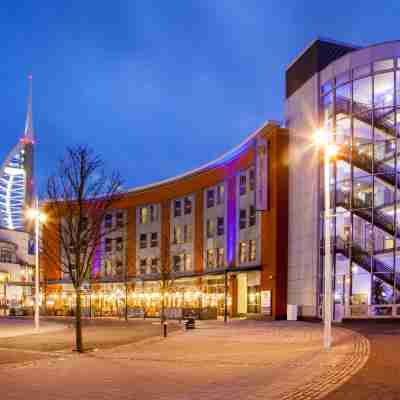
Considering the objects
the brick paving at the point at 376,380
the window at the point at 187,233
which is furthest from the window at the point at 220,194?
the brick paving at the point at 376,380

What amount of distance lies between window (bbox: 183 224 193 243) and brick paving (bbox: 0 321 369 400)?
3782 cm

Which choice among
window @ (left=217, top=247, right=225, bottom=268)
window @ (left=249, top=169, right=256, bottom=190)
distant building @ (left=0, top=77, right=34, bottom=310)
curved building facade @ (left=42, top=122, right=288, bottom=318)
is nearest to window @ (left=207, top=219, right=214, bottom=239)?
curved building facade @ (left=42, top=122, right=288, bottom=318)

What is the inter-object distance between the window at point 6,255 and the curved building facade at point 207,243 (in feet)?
78.6

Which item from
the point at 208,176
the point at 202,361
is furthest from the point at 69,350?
the point at 208,176

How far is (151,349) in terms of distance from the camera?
70.8 ft

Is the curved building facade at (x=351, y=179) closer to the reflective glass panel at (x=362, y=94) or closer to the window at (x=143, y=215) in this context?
the reflective glass panel at (x=362, y=94)

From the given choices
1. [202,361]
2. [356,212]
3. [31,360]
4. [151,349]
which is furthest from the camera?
[356,212]

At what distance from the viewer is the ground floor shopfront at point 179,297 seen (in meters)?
48.9

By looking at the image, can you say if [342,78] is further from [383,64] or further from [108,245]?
[108,245]

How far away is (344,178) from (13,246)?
248 feet

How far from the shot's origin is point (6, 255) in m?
99.6

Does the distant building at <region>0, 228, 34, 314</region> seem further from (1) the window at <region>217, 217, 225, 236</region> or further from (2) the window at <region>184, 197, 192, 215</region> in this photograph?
(1) the window at <region>217, 217, 225, 236</region>

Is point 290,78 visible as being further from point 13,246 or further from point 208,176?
point 13,246

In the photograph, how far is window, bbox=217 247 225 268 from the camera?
180ft
